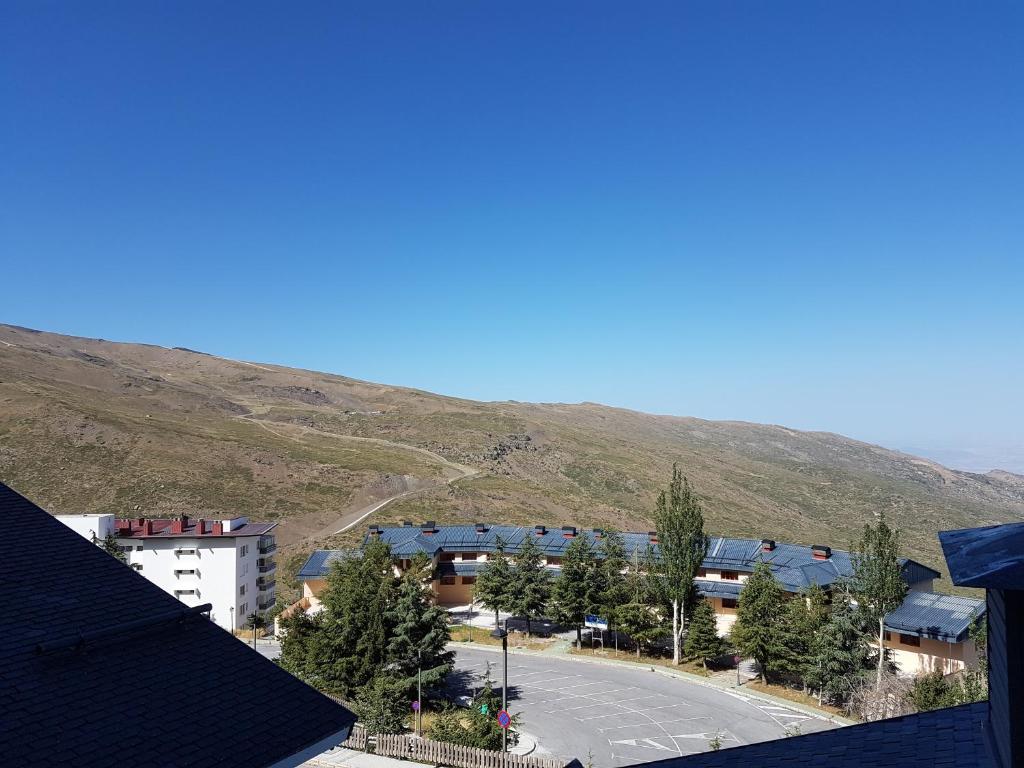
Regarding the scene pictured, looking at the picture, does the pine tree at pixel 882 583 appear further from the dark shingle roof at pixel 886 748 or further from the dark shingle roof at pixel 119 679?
the dark shingle roof at pixel 119 679

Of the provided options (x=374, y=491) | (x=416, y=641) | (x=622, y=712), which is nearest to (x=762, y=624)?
(x=622, y=712)

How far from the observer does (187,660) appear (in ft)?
23.9

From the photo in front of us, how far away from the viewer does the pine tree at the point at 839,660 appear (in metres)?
31.4

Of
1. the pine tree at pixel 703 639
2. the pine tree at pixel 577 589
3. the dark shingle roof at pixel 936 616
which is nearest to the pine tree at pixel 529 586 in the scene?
the pine tree at pixel 577 589

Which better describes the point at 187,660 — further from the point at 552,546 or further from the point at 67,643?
the point at 552,546

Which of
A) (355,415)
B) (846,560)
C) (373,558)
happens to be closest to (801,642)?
(846,560)

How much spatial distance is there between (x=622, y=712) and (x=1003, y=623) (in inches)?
1110

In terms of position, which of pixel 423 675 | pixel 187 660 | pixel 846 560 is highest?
pixel 187 660

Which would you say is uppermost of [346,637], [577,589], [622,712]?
[346,637]

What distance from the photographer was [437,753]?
24266mm

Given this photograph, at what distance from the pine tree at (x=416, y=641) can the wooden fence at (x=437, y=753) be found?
4175 mm

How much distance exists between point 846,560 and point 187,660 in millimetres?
48763

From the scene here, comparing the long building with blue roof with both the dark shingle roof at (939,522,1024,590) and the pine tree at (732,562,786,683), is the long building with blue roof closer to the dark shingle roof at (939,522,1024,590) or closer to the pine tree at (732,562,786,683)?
the pine tree at (732,562,786,683)

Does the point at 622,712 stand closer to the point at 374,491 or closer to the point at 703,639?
the point at 703,639
